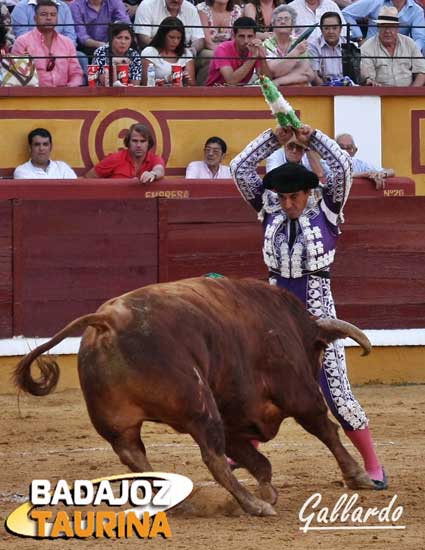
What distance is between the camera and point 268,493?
16.2 ft

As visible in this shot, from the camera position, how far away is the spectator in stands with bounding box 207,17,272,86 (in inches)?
374

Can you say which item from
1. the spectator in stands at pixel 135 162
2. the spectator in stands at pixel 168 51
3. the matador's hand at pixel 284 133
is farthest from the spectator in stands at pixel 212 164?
the matador's hand at pixel 284 133

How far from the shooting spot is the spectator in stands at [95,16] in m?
9.72

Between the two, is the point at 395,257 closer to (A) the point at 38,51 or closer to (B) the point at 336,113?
(B) the point at 336,113

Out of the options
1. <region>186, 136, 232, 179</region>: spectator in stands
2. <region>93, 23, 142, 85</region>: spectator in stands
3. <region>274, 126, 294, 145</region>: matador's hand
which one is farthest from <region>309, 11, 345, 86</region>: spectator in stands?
<region>274, 126, 294, 145</region>: matador's hand

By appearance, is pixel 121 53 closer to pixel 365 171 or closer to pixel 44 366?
pixel 365 171

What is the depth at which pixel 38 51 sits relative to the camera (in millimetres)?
9266

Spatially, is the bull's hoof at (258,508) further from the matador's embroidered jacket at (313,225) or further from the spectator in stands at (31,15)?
the spectator in stands at (31,15)

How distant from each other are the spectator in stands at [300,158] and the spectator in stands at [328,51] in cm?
131


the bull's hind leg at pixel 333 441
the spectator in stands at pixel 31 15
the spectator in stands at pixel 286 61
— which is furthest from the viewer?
the spectator in stands at pixel 286 61

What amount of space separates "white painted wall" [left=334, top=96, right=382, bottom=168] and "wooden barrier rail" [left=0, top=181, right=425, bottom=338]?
3.80 ft

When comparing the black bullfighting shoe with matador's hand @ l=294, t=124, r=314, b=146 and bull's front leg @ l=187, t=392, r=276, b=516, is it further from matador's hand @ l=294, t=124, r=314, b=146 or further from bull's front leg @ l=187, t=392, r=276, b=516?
matador's hand @ l=294, t=124, r=314, b=146

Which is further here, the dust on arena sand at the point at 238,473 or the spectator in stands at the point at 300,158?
the spectator in stands at the point at 300,158

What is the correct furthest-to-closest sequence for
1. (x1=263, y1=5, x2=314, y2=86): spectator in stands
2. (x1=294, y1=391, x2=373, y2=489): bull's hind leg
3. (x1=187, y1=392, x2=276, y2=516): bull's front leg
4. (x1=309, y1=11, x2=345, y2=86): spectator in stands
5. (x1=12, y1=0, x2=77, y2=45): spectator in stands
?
(x1=309, y1=11, x2=345, y2=86): spectator in stands, (x1=263, y1=5, x2=314, y2=86): spectator in stands, (x1=12, y1=0, x2=77, y2=45): spectator in stands, (x1=294, y1=391, x2=373, y2=489): bull's hind leg, (x1=187, y1=392, x2=276, y2=516): bull's front leg
